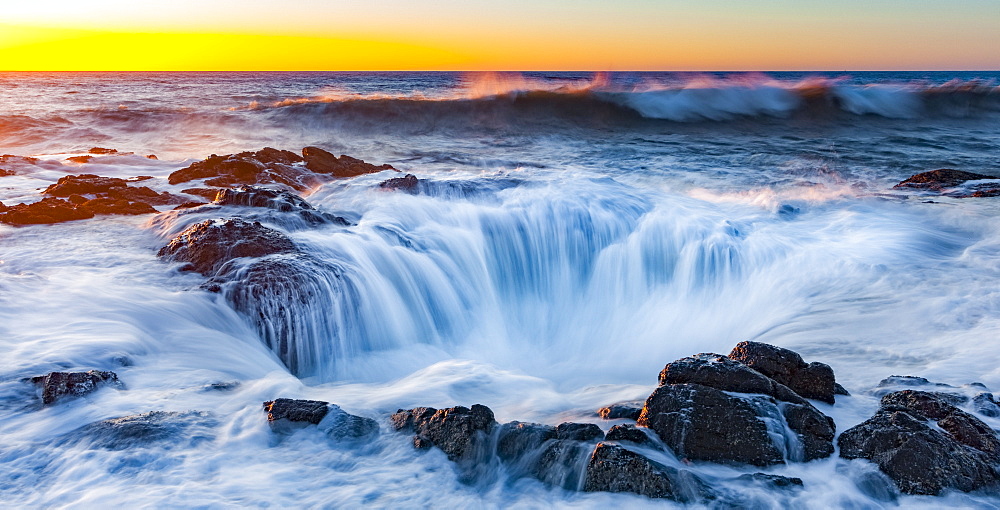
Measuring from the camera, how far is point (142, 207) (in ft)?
27.1

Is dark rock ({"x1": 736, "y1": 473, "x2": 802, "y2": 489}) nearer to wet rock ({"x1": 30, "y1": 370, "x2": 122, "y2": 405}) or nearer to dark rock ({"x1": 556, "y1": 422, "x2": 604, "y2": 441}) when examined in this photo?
dark rock ({"x1": 556, "y1": 422, "x2": 604, "y2": 441})

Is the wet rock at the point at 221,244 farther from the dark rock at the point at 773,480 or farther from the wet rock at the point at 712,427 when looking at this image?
the dark rock at the point at 773,480

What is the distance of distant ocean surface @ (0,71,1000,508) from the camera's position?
3.37m

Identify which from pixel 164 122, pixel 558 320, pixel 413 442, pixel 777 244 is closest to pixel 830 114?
→ pixel 777 244

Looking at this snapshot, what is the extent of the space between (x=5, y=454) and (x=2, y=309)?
6.69 ft

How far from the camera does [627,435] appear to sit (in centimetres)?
349

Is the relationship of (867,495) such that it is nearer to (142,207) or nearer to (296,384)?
(296,384)

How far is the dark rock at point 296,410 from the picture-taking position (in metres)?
3.80

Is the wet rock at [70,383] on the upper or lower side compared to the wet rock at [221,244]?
lower

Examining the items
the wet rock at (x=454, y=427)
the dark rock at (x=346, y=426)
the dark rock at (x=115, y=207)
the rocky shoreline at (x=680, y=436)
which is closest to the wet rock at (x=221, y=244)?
the rocky shoreline at (x=680, y=436)

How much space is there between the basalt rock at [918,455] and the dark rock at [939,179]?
1027cm

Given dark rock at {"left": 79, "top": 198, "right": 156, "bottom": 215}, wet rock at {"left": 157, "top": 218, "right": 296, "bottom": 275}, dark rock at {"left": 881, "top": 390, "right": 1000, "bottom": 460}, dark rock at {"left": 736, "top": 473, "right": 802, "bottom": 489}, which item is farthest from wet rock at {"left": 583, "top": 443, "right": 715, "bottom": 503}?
dark rock at {"left": 79, "top": 198, "right": 156, "bottom": 215}

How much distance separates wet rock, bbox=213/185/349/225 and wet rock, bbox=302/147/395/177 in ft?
11.8

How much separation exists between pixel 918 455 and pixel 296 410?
3.42 meters
